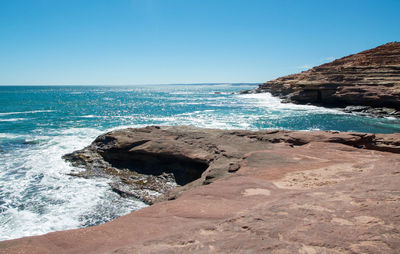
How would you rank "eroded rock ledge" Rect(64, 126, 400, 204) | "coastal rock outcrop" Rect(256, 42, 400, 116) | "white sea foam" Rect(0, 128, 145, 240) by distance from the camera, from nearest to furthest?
"white sea foam" Rect(0, 128, 145, 240)
"eroded rock ledge" Rect(64, 126, 400, 204)
"coastal rock outcrop" Rect(256, 42, 400, 116)

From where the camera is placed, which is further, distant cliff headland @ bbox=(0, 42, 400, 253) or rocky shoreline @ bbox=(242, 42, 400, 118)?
rocky shoreline @ bbox=(242, 42, 400, 118)

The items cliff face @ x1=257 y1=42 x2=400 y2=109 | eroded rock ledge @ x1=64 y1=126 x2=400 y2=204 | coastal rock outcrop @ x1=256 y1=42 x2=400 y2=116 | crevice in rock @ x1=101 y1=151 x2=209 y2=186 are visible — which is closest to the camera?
eroded rock ledge @ x1=64 y1=126 x2=400 y2=204

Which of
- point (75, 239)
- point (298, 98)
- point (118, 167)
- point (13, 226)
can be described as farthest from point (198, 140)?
point (298, 98)

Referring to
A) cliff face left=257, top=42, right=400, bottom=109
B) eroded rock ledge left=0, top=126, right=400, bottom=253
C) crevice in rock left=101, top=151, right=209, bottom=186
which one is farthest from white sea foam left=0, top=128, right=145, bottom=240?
cliff face left=257, top=42, right=400, bottom=109

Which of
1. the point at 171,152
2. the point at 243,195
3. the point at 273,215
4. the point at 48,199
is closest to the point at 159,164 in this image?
the point at 171,152

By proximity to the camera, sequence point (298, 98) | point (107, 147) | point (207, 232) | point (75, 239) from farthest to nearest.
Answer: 1. point (298, 98)
2. point (107, 147)
3. point (75, 239)
4. point (207, 232)

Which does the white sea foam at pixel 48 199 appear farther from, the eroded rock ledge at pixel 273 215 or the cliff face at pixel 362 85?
the cliff face at pixel 362 85

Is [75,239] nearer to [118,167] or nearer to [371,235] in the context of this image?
[371,235]

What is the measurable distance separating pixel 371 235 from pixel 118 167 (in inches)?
469

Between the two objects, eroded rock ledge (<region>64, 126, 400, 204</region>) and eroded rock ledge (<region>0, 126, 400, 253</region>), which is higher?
eroded rock ledge (<region>0, 126, 400, 253</region>)

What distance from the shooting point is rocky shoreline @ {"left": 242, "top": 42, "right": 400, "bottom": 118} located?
3419 cm

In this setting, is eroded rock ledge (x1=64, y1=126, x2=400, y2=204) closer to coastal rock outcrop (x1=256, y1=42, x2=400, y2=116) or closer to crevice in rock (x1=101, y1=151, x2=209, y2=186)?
crevice in rock (x1=101, y1=151, x2=209, y2=186)

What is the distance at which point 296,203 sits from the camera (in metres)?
4.20

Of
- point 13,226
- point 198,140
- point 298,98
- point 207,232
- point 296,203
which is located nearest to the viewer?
point 207,232
